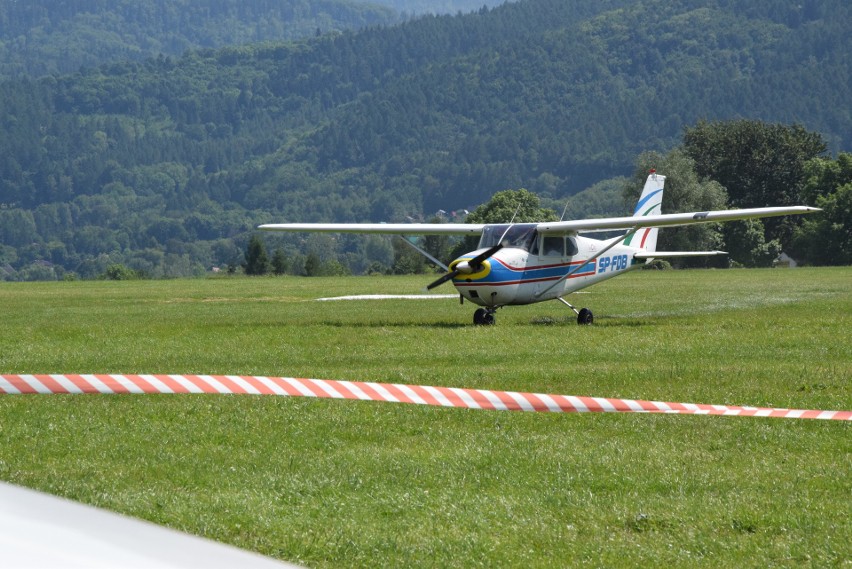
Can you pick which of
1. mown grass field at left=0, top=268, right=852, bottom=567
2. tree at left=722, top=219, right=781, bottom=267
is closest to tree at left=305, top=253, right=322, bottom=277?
tree at left=722, top=219, right=781, bottom=267

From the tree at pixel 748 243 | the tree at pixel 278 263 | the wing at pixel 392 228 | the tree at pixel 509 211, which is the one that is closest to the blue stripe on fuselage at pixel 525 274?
the wing at pixel 392 228

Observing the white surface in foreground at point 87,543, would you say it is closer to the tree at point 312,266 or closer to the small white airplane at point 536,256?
the small white airplane at point 536,256

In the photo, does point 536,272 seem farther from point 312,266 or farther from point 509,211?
point 312,266

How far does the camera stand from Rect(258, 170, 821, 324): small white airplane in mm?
22625

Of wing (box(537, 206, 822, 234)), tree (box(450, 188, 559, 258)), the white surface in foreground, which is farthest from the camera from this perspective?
tree (box(450, 188, 559, 258))

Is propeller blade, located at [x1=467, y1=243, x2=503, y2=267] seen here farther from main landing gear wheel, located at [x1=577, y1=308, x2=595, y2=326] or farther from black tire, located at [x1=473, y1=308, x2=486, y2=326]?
main landing gear wheel, located at [x1=577, y1=308, x2=595, y2=326]

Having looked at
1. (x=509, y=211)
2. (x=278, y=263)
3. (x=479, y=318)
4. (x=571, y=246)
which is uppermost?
(x=571, y=246)

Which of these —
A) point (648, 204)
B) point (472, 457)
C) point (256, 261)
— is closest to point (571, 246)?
point (648, 204)

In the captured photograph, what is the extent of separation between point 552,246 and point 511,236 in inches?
47.4

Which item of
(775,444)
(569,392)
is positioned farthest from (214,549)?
(569,392)

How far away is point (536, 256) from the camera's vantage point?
943 inches

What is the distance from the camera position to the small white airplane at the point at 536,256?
74.2 ft

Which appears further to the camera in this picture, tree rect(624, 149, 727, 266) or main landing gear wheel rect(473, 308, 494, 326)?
tree rect(624, 149, 727, 266)

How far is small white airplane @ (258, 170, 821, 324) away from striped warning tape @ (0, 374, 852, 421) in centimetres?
1059
